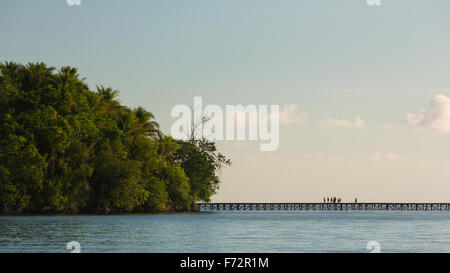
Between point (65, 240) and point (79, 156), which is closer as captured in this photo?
point (65, 240)

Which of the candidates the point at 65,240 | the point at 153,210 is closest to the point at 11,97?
the point at 153,210

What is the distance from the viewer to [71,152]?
162 feet

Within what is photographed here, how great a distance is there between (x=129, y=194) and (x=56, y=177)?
6.88m

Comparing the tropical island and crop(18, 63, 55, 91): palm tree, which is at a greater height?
A: crop(18, 63, 55, 91): palm tree

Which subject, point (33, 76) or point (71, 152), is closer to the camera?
point (71, 152)

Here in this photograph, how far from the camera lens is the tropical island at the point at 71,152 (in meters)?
46.6

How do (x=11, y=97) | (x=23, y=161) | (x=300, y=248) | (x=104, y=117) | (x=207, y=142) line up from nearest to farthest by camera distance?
(x=300, y=248) < (x=23, y=161) < (x=11, y=97) < (x=104, y=117) < (x=207, y=142)

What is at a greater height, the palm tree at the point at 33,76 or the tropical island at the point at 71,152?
the palm tree at the point at 33,76

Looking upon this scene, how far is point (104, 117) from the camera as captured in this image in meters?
56.7

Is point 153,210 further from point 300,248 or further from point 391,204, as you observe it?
point 391,204

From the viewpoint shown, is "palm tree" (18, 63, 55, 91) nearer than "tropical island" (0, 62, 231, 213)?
No

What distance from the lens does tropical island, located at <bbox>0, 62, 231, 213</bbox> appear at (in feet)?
153

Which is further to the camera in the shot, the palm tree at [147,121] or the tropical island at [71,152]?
the palm tree at [147,121]

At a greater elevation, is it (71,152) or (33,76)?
(33,76)
